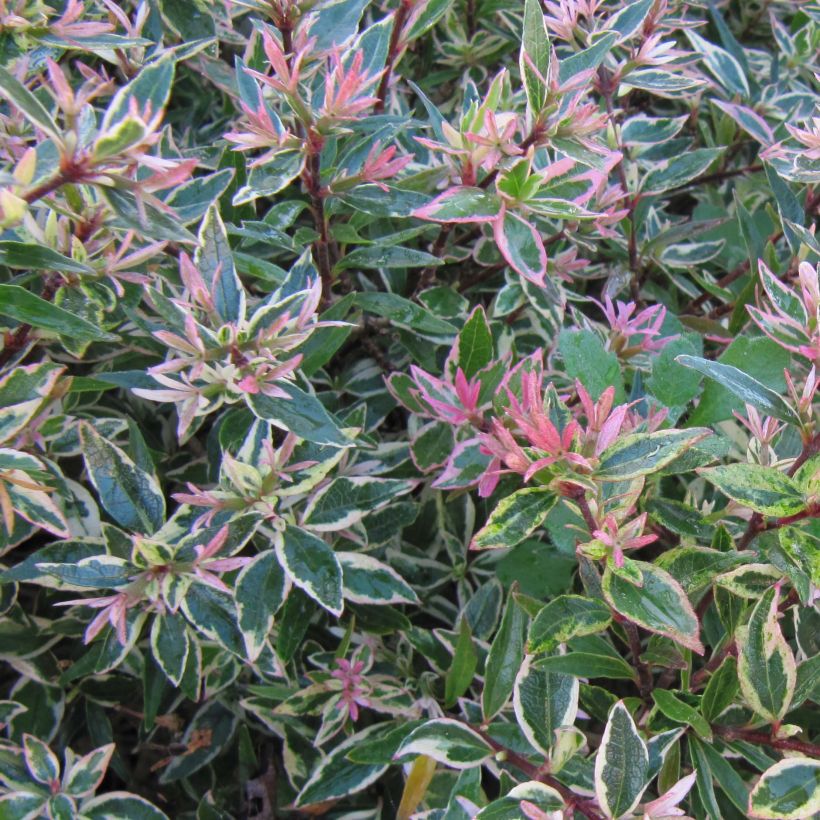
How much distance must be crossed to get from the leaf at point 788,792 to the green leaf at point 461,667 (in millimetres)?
449

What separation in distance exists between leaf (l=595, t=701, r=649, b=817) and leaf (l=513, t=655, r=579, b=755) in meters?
0.13

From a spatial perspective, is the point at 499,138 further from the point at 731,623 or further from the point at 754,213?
the point at 754,213

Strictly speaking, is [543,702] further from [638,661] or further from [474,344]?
[474,344]

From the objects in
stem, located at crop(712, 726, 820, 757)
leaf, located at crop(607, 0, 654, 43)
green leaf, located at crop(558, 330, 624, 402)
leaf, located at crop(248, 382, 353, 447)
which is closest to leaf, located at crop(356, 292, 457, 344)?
green leaf, located at crop(558, 330, 624, 402)

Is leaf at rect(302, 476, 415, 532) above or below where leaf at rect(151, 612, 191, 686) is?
above

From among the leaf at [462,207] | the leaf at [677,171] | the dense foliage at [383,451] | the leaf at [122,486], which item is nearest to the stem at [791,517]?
→ the dense foliage at [383,451]

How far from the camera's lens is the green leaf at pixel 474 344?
4.16 feet

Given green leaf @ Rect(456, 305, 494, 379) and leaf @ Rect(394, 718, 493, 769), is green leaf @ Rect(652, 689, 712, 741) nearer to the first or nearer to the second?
leaf @ Rect(394, 718, 493, 769)

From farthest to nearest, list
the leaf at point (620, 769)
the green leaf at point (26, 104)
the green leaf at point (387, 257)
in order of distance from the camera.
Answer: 1. the green leaf at point (387, 257)
2. the leaf at point (620, 769)
3. the green leaf at point (26, 104)

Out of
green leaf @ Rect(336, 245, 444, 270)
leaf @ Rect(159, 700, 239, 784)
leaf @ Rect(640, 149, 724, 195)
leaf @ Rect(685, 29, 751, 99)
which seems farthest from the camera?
leaf @ Rect(685, 29, 751, 99)

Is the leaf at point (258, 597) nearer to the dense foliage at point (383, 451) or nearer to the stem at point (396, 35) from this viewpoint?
the dense foliage at point (383, 451)

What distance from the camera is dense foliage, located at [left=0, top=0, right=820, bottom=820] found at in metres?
0.99

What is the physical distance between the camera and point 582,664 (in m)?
1.09

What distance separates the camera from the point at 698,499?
1471mm
